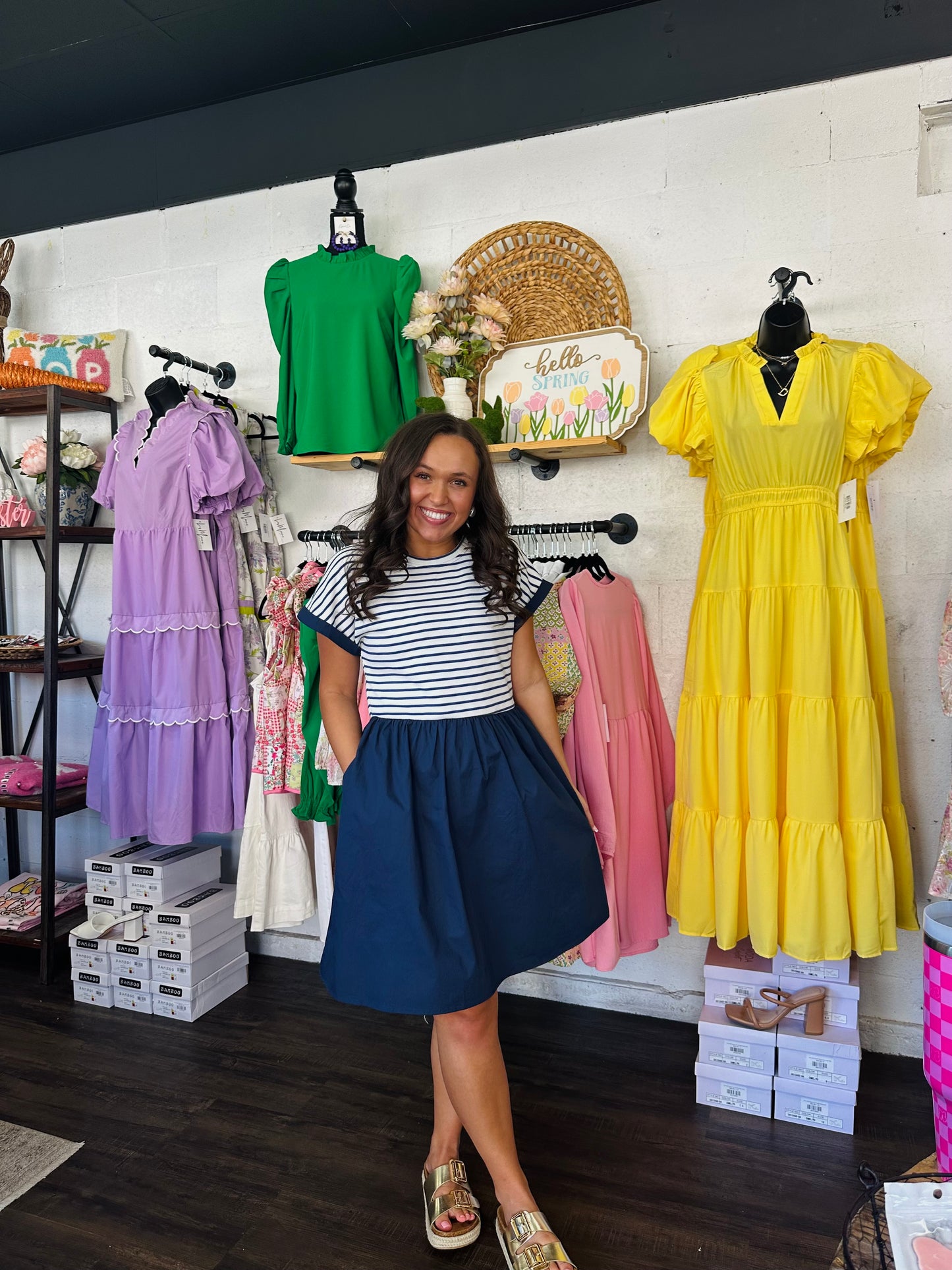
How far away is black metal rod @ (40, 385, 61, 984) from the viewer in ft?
9.82

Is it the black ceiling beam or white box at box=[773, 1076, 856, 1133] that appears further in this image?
the black ceiling beam

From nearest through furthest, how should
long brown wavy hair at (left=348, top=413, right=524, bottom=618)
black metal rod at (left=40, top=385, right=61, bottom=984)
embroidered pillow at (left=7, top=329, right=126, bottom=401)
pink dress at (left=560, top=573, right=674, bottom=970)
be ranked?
long brown wavy hair at (left=348, top=413, right=524, bottom=618) < pink dress at (left=560, top=573, right=674, bottom=970) < black metal rod at (left=40, top=385, right=61, bottom=984) < embroidered pillow at (left=7, top=329, right=126, bottom=401)

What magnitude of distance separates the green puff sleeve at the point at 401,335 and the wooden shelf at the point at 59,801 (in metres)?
1.75

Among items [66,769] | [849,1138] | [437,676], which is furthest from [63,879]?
[849,1138]

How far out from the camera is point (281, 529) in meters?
3.09

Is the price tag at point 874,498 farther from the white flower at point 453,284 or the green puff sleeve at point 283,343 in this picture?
the green puff sleeve at point 283,343

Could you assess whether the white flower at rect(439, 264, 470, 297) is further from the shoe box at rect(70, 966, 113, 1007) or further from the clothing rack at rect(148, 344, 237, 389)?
the shoe box at rect(70, 966, 113, 1007)

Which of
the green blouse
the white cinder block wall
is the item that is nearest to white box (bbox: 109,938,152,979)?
the white cinder block wall

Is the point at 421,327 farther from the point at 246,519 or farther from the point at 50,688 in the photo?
the point at 50,688

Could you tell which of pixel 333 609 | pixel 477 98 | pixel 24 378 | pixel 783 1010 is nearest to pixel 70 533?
pixel 24 378

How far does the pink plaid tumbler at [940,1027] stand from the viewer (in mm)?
1779

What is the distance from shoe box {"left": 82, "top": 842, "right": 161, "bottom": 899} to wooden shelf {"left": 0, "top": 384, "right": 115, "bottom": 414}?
1539 millimetres

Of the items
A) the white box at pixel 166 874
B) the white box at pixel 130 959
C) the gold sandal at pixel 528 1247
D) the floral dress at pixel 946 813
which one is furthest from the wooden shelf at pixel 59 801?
the floral dress at pixel 946 813

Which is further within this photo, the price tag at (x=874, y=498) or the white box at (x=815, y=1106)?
the price tag at (x=874, y=498)
